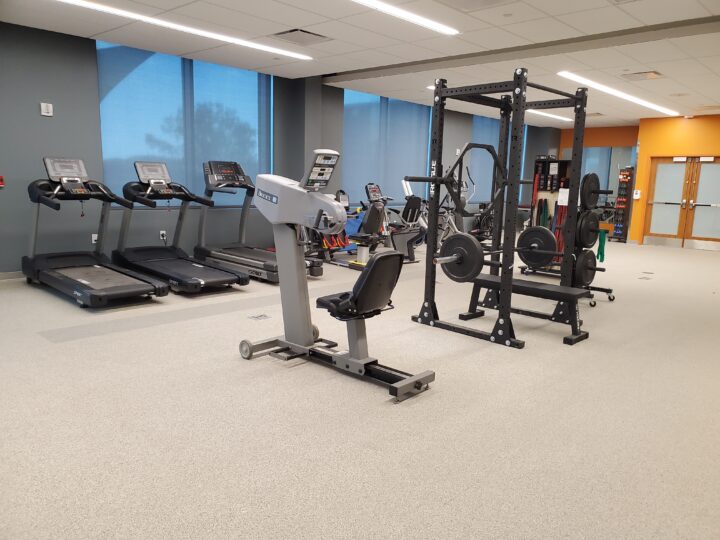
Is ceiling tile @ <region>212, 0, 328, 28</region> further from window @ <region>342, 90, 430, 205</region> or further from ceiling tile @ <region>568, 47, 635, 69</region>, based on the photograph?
window @ <region>342, 90, 430, 205</region>

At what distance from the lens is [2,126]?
6.02 m

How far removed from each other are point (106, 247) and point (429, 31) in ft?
15.8

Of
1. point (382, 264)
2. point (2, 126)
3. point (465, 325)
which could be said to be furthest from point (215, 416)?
point (2, 126)

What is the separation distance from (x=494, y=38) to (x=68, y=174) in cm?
500

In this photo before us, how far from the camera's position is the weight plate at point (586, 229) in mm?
5672

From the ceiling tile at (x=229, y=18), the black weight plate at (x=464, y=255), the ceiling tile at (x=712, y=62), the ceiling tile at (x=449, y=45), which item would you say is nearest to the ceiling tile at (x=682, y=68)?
the ceiling tile at (x=712, y=62)

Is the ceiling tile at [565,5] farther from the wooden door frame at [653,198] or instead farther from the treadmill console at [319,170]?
the wooden door frame at [653,198]

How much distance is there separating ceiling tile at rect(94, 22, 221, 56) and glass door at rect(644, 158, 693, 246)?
10238 millimetres

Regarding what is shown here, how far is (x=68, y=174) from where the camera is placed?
234 inches

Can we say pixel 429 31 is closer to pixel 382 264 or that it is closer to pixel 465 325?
pixel 465 325

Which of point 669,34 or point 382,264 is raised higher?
point 669,34

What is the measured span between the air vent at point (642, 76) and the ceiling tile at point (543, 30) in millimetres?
2224

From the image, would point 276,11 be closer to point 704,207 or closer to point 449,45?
point 449,45

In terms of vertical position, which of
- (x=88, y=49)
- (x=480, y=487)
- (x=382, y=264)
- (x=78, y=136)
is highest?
(x=88, y=49)
